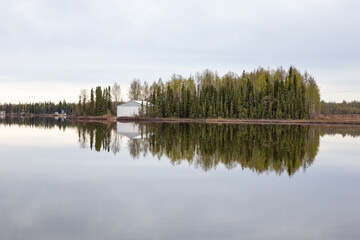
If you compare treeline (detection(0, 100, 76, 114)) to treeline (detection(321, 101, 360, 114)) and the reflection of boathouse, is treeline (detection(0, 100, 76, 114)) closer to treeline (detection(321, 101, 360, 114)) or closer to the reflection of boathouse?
treeline (detection(321, 101, 360, 114))

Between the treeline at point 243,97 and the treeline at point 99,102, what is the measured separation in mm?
18578

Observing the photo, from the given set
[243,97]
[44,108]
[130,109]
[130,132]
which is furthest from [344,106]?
[44,108]

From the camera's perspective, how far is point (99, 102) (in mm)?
96188

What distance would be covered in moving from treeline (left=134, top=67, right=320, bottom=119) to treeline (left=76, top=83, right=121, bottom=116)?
61.0 ft

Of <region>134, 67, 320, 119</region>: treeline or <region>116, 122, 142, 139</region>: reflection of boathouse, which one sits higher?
<region>134, 67, 320, 119</region>: treeline

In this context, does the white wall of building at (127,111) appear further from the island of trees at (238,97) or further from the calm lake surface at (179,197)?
the calm lake surface at (179,197)

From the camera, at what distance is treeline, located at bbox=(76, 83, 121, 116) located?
316ft

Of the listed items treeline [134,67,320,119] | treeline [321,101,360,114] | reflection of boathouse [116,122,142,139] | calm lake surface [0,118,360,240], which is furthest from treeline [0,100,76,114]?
calm lake surface [0,118,360,240]

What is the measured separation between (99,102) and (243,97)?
1752 inches

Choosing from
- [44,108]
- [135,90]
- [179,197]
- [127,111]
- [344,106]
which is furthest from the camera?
[44,108]

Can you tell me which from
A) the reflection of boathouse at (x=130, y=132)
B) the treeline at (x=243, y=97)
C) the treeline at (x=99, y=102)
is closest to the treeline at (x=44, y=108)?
the treeline at (x=99, y=102)

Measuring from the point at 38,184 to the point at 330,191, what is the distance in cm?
875

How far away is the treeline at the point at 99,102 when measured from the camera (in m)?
96.4

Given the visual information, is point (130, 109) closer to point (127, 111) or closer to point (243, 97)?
point (127, 111)
